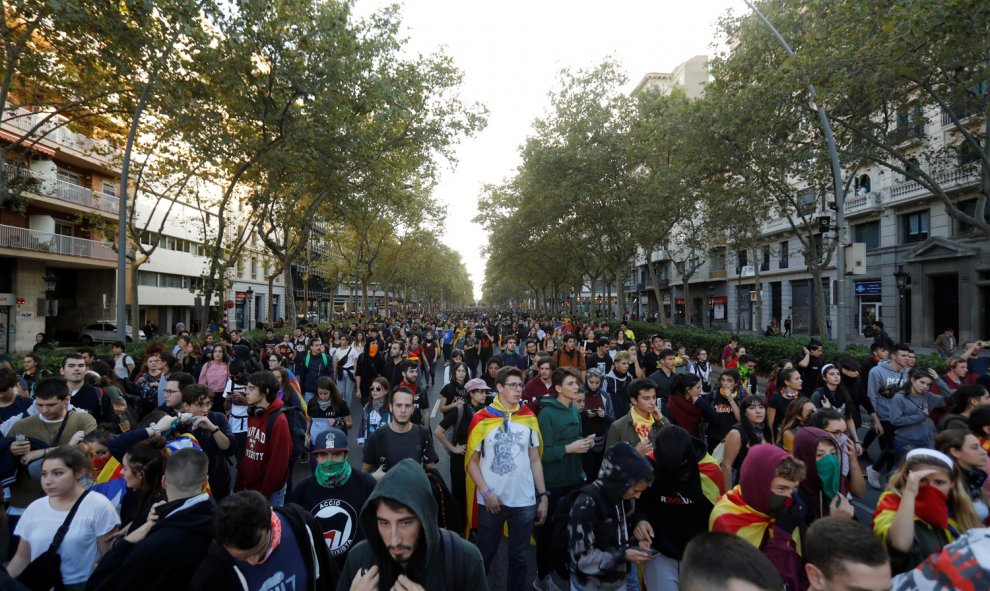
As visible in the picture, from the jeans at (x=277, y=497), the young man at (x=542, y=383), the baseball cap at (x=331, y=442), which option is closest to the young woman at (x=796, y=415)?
the young man at (x=542, y=383)

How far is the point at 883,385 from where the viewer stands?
623 centimetres

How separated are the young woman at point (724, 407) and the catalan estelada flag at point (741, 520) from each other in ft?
8.31

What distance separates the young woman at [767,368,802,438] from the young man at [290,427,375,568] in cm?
428

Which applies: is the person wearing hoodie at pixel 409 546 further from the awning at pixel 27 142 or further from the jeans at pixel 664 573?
the awning at pixel 27 142

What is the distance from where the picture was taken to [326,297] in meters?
75.4

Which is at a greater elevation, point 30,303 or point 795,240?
point 795,240

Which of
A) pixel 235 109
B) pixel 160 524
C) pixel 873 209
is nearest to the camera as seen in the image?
pixel 160 524

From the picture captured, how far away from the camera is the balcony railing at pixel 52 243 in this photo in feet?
74.3

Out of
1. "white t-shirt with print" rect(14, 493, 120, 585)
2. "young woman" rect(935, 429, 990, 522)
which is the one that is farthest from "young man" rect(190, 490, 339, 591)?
"young woman" rect(935, 429, 990, 522)

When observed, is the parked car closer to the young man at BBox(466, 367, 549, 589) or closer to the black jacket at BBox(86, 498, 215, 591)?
the young man at BBox(466, 367, 549, 589)

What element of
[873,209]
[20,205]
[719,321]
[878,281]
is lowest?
[719,321]

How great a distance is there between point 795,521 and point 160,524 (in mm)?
Answer: 3128

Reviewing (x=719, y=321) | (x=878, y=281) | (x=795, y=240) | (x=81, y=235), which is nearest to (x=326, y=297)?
(x=81, y=235)

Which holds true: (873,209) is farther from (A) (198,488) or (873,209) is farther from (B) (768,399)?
(A) (198,488)
